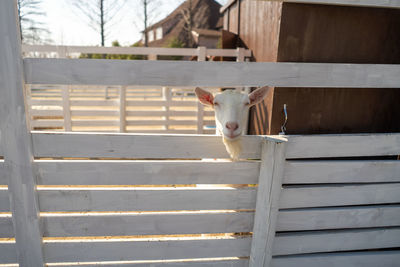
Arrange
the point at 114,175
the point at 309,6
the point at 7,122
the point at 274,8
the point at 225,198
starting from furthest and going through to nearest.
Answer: the point at 274,8
the point at 309,6
the point at 225,198
the point at 114,175
the point at 7,122

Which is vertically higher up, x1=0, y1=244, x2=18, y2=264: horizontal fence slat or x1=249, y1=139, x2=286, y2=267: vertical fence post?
x1=249, y1=139, x2=286, y2=267: vertical fence post

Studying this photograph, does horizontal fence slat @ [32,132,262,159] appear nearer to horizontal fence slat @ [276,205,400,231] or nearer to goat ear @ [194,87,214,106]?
goat ear @ [194,87,214,106]

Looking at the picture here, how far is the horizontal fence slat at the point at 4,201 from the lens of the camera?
1830 millimetres

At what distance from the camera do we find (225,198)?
1952mm

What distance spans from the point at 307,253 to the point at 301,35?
2.42 m

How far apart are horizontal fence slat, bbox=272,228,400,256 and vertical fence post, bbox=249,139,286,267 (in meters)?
0.13

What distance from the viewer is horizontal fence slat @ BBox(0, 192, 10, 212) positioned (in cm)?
183

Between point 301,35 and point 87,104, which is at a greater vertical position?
point 301,35

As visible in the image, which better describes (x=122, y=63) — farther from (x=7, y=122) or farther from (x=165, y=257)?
(x=165, y=257)

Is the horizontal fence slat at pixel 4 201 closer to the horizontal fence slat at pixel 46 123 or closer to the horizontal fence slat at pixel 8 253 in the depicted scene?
the horizontal fence slat at pixel 8 253

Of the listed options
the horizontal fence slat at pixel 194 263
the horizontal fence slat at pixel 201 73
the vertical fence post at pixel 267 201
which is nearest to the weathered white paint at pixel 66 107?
the horizontal fence slat at pixel 201 73

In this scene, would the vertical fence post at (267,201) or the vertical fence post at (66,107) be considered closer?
the vertical fence post at (267,201)

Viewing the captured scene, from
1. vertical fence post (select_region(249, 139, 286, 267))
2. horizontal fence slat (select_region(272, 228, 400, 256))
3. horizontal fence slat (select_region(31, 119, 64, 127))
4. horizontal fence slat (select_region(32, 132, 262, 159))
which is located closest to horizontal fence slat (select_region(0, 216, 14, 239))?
horizontal fence slat (select_region(32, 132, 262, 159))

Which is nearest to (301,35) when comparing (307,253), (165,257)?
(307,253)
